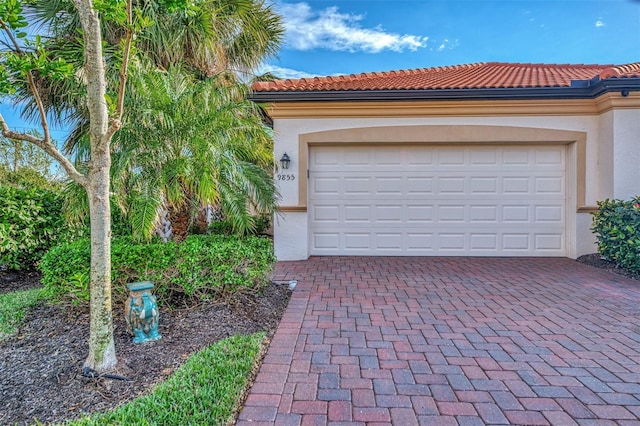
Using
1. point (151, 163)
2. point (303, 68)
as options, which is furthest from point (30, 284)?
point (303, 68)

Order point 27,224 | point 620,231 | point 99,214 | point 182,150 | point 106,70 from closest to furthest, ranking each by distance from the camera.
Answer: point 99,214 → point 182,150 → point 106,70 → point 27,224 → point 620,231

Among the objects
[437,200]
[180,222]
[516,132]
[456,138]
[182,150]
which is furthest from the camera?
[437,200]

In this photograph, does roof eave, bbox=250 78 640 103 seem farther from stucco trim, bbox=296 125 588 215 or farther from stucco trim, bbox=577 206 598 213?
stucco trim, bbox=577 206 598 213

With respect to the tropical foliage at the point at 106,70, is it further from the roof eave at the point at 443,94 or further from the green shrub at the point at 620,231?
the green shrub at the point at 620,231

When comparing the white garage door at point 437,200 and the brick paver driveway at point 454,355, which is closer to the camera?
the brick paver driveway at point 454,355

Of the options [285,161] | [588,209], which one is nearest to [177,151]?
[285,161]

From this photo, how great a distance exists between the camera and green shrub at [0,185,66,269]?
5336mm

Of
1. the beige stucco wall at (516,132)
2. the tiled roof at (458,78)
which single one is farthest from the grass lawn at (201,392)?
the tiled roof at (458,78)

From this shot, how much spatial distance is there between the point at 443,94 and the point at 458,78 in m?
1.71

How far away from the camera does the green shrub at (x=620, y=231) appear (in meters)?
5.56

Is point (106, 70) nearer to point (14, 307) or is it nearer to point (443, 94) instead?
point (14, 307)

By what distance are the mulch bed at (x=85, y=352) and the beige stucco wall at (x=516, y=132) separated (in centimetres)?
282

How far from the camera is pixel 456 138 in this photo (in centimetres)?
703

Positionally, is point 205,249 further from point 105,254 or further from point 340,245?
point 340,245
